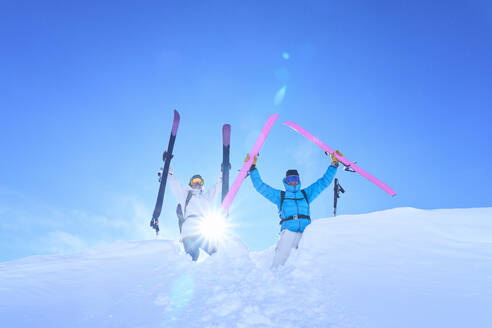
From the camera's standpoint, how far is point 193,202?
6.90 meters

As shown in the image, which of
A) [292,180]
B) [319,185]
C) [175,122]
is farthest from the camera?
[175,122]

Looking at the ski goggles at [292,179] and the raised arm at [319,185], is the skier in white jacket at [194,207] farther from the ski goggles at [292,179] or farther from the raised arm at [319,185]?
the raised arm at [319,185]

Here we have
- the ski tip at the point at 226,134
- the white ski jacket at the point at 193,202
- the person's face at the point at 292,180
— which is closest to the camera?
the person's face at the point at 292,180

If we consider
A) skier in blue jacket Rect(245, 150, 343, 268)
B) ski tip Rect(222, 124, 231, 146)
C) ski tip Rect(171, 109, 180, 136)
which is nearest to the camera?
skier in blue jacket Rect(245, 150, 343, 268)

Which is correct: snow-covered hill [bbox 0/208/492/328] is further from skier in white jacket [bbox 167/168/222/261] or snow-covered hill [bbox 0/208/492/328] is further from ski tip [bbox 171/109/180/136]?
ski tip [bbox 171/109/180/136]

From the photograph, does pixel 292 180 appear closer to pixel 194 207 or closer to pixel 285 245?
→ pixel 285 245

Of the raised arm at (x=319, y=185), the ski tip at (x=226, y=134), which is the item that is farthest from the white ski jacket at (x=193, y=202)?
the ski tip at (x=226, y=134)

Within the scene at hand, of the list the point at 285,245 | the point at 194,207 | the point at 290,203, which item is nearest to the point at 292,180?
the point at 290,203

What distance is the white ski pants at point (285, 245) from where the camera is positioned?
19.0 ft

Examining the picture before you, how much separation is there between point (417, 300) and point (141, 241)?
6.20 meters

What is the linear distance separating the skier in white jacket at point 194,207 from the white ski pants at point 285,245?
61.6 inches

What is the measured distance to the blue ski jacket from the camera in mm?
6012

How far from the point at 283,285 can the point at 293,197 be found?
2.19 meters

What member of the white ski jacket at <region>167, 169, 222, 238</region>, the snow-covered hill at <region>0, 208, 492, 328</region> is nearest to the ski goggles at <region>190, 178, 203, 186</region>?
the white ski jacket at <region>167, 169, 222, 238</region>
